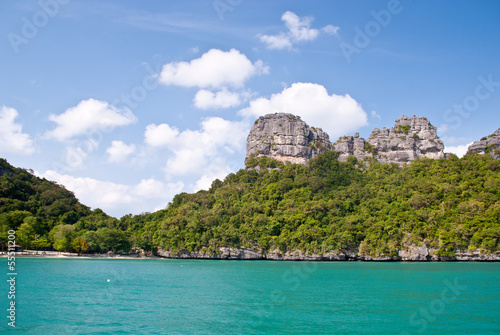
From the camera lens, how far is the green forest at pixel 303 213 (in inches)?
2702

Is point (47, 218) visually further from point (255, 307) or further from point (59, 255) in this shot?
point (255, 307)

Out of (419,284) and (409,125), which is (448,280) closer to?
(419,284)

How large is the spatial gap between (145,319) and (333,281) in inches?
883

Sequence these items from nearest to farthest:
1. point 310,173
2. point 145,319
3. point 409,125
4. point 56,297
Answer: point 145,319, point 56,297, point 310,173, point 409,125

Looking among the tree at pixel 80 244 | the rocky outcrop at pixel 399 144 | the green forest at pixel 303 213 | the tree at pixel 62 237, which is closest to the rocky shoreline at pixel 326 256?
the green forest at pixel 303 213

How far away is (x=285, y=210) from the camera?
9038 centimetres

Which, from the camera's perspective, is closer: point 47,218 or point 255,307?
point 255,307

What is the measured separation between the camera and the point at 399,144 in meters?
118

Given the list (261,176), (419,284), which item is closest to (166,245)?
(261,176)

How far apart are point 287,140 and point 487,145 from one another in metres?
57.3

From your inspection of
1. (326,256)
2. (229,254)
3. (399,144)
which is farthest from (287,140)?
(326,256)

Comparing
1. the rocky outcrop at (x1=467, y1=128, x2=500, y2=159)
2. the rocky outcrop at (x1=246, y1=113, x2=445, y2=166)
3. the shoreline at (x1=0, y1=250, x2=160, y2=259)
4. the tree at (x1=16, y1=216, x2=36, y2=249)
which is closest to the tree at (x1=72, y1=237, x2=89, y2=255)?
the shoreline at (x1=0, y1=250, x2=160, y2=259)

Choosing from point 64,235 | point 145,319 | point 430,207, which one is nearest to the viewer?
point 145,319

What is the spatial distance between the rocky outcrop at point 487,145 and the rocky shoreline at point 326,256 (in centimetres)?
4520
